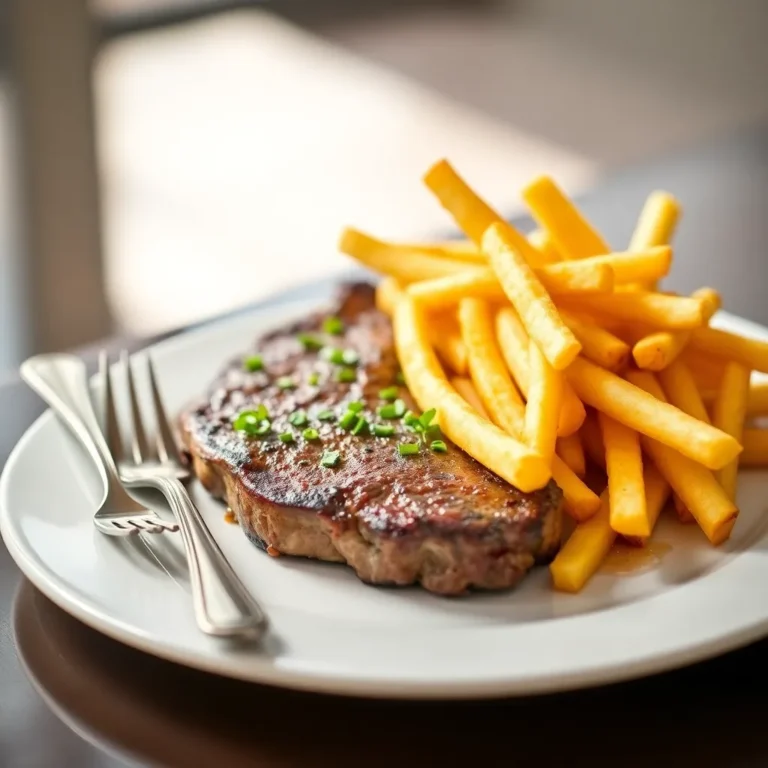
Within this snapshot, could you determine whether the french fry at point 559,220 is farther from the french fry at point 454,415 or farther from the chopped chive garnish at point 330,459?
the chopped chive garnish at point 330,459

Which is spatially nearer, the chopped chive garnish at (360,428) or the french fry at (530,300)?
the french fry at (530,300)

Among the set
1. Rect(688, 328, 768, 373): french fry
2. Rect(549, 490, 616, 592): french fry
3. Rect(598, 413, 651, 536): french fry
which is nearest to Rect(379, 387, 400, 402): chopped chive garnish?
Rect(598, 413, 651, 536): french fry

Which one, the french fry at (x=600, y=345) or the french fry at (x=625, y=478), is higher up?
the french fry at (x=600, y=345)

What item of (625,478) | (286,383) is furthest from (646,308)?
(286,383)

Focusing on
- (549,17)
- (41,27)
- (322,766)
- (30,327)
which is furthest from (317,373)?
(549,17)

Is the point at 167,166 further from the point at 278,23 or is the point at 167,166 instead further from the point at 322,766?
the point at 322,766

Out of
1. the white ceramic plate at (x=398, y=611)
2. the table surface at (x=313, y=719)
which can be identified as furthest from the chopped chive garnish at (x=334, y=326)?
the table surface at (x=313, y=719)

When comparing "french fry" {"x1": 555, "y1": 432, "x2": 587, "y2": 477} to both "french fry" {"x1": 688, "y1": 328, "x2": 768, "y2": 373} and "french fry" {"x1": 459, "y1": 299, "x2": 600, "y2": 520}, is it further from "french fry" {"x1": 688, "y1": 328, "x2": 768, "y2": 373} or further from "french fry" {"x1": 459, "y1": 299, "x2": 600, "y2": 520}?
"french fry" {"x1": 688, "y1": 328, "x2": 768, "y2": 373}
